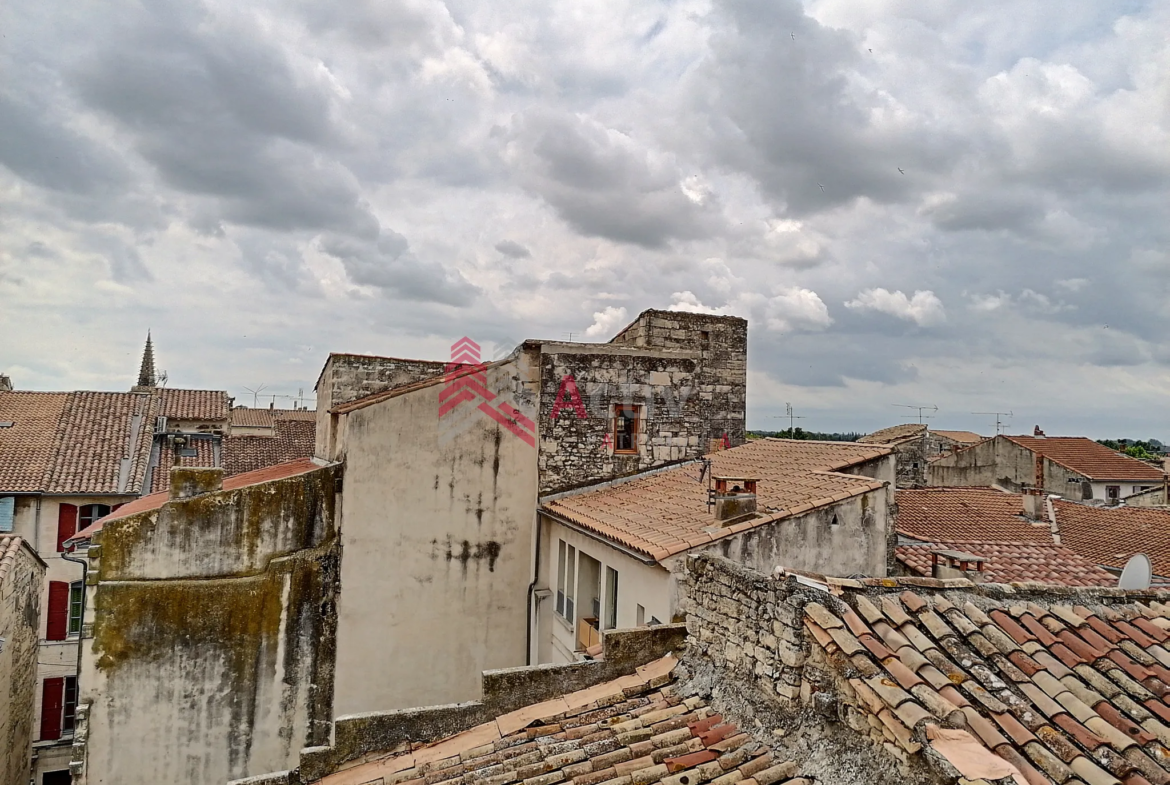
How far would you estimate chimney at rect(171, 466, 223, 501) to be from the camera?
39.7ft

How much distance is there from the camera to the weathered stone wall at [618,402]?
1427 cm

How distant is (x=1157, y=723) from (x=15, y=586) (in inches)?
773

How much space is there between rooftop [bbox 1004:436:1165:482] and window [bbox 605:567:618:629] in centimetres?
3977

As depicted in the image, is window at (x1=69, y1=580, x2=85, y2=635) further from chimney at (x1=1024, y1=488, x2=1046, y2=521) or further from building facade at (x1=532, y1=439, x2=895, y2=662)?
chimney at (x1=1024, y1=488, x2=1046, y2=521)

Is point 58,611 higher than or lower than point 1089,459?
lower

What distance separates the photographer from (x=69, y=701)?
2091 centimetres

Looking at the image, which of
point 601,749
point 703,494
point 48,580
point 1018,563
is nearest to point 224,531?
point 703,494

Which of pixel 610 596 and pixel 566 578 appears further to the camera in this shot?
pixel 566 578

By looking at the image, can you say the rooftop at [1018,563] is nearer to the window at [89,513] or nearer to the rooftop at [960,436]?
the window at [89,513]

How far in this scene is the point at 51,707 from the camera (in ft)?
67.7

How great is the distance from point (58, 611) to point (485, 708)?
775 inches

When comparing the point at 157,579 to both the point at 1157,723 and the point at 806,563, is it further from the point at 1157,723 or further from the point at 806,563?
the point at 1157,723

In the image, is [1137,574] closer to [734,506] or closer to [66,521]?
[734,506]

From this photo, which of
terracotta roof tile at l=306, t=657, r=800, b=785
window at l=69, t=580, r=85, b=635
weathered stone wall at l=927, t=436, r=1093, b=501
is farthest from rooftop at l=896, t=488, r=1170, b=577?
window at l=69, t=580, r=85, b=635
